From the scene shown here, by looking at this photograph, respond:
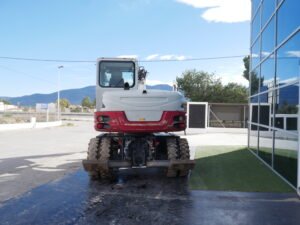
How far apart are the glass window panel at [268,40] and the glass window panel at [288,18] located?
970mm

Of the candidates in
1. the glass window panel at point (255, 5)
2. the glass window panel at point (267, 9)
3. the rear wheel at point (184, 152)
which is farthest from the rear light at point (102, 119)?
the glass window panel at point (255, 5)

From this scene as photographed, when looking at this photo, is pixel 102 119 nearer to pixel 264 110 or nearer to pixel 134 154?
pixel 134 154

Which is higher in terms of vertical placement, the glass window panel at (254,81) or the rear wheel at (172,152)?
the glass window panel at (254,81)

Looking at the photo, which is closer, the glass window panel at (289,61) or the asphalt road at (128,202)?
the asphalt road at (128,202)

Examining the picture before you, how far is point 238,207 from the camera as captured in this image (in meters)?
6.77

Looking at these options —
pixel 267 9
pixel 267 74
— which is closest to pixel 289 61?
pixel 267 74

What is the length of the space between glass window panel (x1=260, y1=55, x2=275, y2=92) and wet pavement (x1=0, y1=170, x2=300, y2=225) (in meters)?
4.35

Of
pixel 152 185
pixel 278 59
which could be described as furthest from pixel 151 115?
pixel 278 59

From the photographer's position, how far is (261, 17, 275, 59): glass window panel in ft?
36.2

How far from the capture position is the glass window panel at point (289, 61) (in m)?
8.31

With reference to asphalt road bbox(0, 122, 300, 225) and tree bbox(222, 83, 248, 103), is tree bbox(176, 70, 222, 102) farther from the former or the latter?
asphalt road bbox(0, 122, 300, 225)

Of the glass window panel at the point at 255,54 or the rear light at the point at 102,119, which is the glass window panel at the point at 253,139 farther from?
the rear light at the point at 102,119

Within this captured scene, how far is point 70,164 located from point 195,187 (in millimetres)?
5245

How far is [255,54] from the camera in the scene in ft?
48.4
